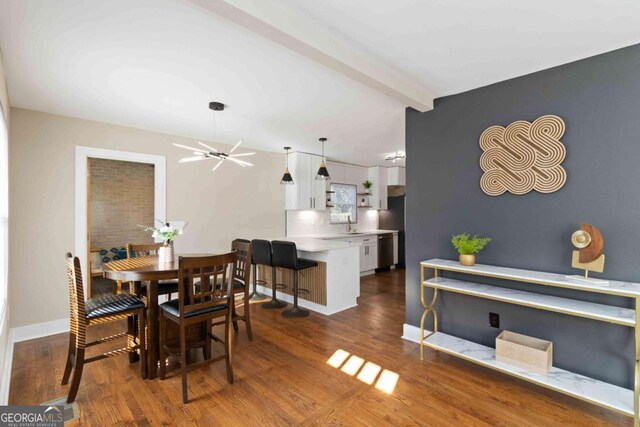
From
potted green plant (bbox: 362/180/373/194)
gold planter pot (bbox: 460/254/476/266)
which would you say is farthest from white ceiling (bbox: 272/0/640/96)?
potted green plant (bbox: 362/180/373/194)

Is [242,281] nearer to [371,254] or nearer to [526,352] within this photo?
[526,352]

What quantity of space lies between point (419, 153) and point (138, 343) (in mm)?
3267

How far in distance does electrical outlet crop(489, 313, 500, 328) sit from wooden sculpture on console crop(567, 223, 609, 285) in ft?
2.40

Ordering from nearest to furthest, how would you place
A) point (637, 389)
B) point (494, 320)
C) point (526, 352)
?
point (637, 389) → point (526, 352) → point (494, 320)

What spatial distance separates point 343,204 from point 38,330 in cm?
529

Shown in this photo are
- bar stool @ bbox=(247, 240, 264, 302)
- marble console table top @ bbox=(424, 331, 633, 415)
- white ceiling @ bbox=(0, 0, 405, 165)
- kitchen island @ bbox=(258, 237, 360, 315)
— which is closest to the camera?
white ceiling @ bbox=(0, 0, 405, 165)

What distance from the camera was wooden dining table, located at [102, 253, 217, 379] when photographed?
2334 mm

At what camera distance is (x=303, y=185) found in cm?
570

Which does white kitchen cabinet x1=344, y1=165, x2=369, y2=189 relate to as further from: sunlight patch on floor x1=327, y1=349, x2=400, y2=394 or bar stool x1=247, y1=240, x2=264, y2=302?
sunlight patch on floor x1=327, y1=349, x2=400, y2=394

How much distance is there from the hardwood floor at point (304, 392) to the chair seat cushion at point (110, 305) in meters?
0.58

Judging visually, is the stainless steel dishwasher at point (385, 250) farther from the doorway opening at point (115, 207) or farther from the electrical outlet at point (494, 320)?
the doorway opening at point (115, 207)

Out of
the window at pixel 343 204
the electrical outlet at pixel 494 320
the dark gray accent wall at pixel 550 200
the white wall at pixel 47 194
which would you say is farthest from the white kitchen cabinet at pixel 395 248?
the white wall at pixel 47 194

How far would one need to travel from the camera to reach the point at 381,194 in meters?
7.39

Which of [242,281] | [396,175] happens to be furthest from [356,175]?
[242,281]
